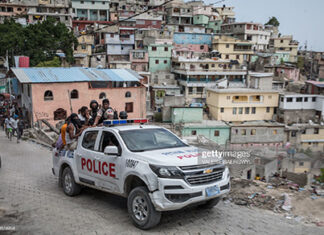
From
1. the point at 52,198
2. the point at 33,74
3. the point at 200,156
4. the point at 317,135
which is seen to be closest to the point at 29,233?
the point at 52,198

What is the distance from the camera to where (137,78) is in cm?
2888

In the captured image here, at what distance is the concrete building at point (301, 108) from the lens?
36219 mm

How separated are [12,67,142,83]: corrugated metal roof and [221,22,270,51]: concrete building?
3393 centimetres

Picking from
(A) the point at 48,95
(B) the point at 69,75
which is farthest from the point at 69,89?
(A) the point at 48,95

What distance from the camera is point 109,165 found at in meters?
5.93

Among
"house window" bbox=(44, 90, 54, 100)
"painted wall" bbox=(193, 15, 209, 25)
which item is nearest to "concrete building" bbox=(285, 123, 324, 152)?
"house window" bbox=(44, 90, 54, 100)

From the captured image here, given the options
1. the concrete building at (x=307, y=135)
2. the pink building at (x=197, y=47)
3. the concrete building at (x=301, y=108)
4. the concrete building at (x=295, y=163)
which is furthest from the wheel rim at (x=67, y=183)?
the pink building at (x=197, y=47)

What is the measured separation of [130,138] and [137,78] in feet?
76.7

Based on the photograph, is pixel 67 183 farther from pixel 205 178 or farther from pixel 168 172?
pixel 205 178

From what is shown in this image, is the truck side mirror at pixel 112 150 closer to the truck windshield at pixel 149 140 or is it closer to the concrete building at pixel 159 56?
the truck windshield at pixel 149 140

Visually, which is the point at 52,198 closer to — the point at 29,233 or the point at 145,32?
the point at 29,233

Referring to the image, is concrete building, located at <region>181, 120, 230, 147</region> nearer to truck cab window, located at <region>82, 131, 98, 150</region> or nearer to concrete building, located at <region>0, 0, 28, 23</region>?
truck cab window, located at <region>82, 131, 98, 150</region>

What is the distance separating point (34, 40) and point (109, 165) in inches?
1370

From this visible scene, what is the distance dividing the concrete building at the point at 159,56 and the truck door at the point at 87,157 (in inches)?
1546
